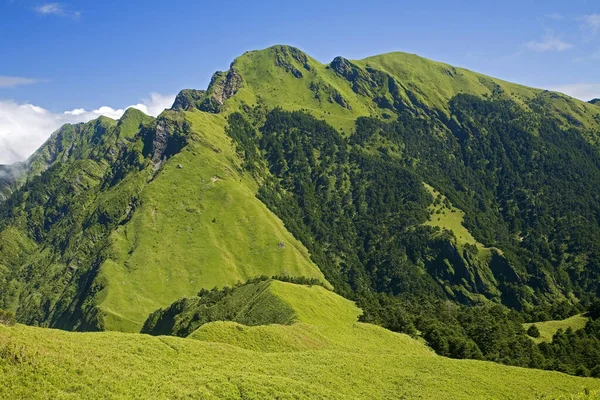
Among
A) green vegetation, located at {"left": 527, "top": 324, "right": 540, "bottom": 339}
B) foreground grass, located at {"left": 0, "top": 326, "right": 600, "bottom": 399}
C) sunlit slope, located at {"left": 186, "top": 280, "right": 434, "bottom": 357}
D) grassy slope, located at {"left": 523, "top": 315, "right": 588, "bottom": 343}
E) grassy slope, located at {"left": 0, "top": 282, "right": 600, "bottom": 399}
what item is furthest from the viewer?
grassy slope, located at {"left": 523, "top": 315, "right": 588, "bottom": 343}

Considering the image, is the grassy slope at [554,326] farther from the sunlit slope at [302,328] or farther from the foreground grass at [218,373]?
the foreground grass at [218,373]

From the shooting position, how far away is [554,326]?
170 metres

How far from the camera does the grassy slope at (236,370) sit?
148 ft

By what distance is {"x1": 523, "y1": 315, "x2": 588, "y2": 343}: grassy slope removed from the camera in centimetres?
15939

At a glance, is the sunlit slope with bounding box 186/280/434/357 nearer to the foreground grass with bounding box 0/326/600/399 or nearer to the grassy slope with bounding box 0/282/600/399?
the grassy slope with bounding box 0/282/600/399

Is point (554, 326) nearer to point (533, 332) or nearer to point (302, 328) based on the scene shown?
point (533, 332)

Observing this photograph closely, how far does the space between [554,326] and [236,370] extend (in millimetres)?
153707

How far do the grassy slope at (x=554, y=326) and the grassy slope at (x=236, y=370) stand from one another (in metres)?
84.5

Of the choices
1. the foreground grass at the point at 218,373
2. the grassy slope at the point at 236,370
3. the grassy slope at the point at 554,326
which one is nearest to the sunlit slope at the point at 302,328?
the grassy slope at the point at 236,370

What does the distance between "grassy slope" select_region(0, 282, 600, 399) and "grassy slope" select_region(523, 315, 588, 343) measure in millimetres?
84488

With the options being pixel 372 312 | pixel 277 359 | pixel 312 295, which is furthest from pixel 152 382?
pixel 372 312

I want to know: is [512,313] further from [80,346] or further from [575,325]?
[80,346]

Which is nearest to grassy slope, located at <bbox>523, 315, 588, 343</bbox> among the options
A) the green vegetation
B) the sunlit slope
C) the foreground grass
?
the green vegetation

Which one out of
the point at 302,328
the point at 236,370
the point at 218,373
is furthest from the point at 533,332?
the point at 218,373
